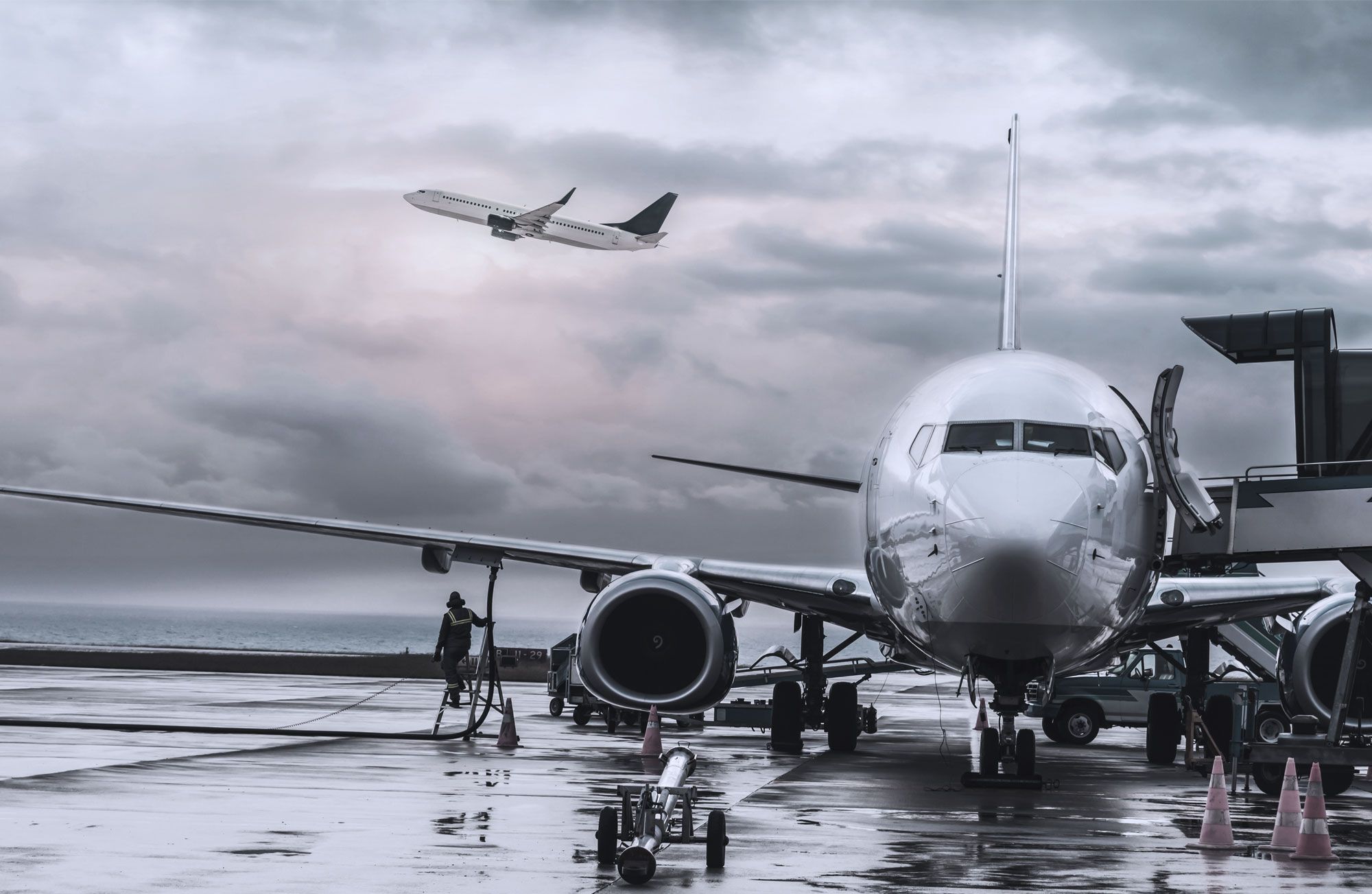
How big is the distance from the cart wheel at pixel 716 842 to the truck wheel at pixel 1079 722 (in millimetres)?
14815

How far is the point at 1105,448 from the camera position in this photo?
11688mm

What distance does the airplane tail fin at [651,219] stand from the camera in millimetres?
106875

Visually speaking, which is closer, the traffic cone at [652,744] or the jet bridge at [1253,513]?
the jet bridge at [1253,513]

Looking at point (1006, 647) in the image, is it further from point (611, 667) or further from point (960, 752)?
point (960, 752)

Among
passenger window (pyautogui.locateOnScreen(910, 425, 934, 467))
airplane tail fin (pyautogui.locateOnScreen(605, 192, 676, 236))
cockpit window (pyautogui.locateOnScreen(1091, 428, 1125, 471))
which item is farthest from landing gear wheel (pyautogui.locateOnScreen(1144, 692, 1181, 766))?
airplane tail fin (pyautogui.locateOnScreen(605, 192, 676, 236))

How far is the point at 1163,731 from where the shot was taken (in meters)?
18.2

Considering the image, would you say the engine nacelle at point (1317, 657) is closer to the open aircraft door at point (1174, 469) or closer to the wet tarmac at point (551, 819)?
the wet tarmac at point (551, 819)

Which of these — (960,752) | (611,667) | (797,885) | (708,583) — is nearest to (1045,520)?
(797,885)

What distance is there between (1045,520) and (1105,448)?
1.50 m

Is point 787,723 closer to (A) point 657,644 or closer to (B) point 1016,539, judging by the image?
(A) point 657,644

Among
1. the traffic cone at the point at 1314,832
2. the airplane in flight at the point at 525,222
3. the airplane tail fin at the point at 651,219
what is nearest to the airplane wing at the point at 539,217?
the airplane in flight at the point at 525,222

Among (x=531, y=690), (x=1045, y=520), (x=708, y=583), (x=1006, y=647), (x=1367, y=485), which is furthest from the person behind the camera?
(x=531, y=690)

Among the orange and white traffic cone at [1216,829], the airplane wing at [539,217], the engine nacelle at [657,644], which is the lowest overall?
the orange and white traffic cone at [1216,829]

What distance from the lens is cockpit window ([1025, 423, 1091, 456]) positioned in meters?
11.4
